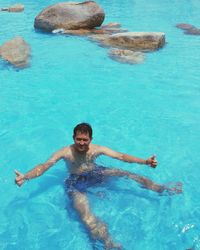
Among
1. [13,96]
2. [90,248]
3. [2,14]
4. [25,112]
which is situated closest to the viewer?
[90,248]

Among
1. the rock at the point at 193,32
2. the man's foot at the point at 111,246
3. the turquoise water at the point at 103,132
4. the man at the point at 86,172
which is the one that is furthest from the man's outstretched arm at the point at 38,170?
the rock at the point at 193,32

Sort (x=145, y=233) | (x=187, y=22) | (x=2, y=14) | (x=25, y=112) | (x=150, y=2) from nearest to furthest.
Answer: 1. (x=145, y=233)
2. (x=25, y=112)
3. (x=187, y=22)
4. (x=2, y=14)
5. (x=150, y=2)

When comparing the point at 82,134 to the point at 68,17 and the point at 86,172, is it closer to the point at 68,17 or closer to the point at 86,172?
the point at 86,172

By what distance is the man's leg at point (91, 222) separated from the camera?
4.20m

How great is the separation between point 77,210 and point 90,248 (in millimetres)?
557

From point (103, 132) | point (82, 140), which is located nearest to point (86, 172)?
point (82, 140)

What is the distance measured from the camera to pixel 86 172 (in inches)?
199

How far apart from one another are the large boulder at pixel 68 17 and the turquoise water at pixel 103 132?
1.88ft

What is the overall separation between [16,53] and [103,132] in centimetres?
467

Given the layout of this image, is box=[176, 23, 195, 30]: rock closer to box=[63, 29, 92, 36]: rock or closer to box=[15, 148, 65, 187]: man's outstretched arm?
box=[63, 29, 92, 36]: rock

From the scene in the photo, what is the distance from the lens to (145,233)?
4586 mm

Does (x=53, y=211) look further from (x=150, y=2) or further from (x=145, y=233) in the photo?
(x=150, y=2)

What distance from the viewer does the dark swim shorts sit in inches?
196

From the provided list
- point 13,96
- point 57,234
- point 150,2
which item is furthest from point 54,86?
point 150,2
